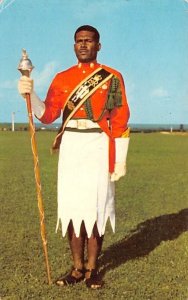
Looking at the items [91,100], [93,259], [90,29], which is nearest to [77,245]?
[93,259]

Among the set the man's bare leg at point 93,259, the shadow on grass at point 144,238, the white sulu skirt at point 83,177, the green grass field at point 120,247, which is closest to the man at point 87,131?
the white sulu skirt at point 83,177

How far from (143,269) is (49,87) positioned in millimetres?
1572

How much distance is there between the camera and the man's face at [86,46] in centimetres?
354

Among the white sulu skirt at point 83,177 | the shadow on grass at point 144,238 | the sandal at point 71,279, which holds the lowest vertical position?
the shadow on grass at point 144,238

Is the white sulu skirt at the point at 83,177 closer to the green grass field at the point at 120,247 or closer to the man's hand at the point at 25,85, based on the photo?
the man's hand at the point at 25,85

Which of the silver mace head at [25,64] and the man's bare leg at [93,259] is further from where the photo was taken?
the man's bare leg at [93,259]

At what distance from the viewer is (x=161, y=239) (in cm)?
525

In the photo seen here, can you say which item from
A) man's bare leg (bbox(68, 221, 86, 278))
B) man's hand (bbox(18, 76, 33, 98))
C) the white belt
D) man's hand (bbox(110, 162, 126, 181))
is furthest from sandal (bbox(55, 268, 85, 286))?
man's hand (bbox(18, 76, 33, 98))

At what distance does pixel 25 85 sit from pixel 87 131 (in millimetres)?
492

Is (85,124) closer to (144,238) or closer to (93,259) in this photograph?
(93,259)

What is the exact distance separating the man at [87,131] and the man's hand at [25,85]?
0.07 metres

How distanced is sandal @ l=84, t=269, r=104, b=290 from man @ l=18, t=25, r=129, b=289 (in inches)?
12.7

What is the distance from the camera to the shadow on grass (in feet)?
15.0

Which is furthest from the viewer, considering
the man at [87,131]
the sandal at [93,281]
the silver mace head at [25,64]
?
the sandal at [93,281]
